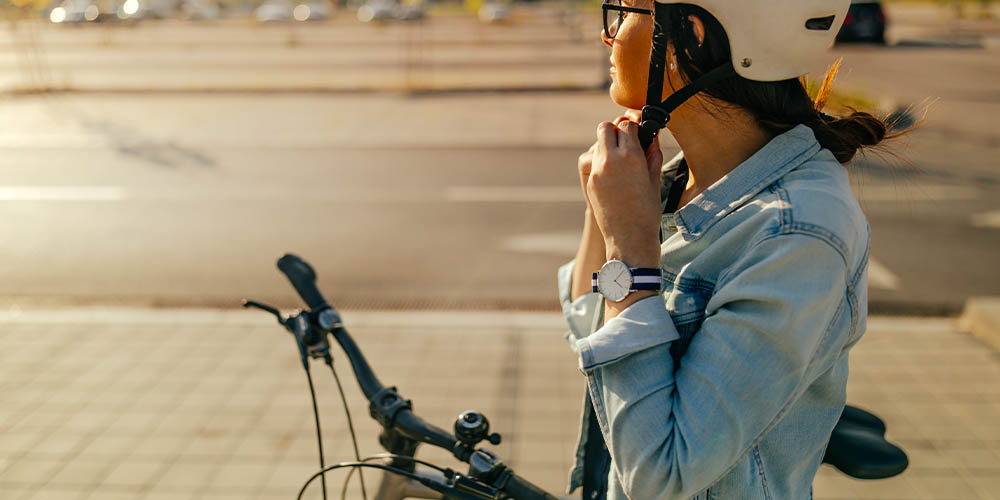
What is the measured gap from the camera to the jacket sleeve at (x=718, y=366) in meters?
1.17


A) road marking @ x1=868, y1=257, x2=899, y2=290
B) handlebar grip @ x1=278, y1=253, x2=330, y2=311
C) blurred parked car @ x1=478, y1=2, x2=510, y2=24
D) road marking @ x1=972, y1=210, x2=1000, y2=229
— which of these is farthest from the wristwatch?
blurred parked car @ x1=478, y1=2, x2=510, y2=24

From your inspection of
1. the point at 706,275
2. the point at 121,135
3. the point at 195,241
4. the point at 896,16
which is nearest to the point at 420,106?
the point at 121,135

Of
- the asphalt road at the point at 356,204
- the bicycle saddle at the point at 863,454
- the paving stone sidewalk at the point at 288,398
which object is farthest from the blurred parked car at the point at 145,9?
the bicycle saddle at the point at 863,454

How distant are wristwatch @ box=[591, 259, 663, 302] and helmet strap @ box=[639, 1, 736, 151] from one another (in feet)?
0.83

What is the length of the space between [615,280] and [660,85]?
0.36 m

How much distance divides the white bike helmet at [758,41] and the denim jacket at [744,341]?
140 mm

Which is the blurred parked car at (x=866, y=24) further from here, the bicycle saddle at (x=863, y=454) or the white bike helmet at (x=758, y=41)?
the white bike helmet at (x=758, y=41)

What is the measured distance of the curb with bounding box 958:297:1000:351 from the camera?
488cm

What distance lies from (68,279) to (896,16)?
36.8 m

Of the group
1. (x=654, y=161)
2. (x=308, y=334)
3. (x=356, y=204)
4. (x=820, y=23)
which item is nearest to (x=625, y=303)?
(x=654, y=161)

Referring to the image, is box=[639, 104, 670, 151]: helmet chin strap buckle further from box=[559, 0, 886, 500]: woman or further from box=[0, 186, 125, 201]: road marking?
box=[0, 186, 125, 201]: road marking

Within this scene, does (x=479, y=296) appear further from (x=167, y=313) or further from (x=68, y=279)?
(x=68, y=279)

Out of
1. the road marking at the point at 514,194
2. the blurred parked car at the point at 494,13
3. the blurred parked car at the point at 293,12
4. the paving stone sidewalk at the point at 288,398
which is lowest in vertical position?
the road marking at the point at 514,194

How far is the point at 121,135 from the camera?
11742 mm
